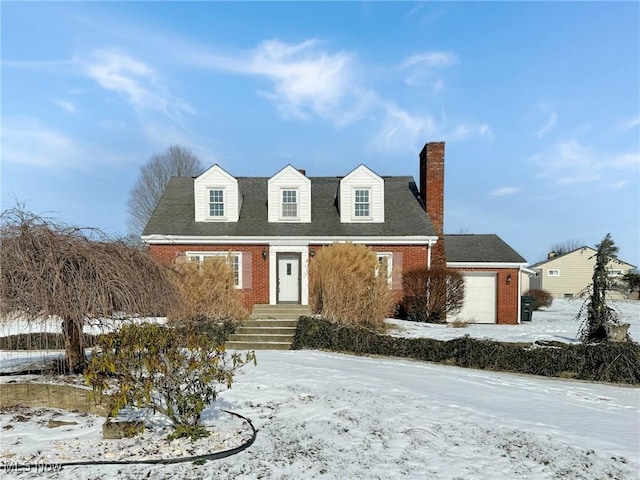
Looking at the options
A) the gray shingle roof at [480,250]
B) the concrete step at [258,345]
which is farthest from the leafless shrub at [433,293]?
the concrete step at [258,345]

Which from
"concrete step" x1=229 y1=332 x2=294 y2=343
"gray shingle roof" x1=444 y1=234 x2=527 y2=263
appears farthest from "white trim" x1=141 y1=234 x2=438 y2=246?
"concrete step" x1=229 y1=332 x2=294 y2=343

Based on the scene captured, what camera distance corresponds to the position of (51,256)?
17.1 feet

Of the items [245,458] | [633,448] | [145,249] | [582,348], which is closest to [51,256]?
[145,249]

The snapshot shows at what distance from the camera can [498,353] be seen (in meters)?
8.75

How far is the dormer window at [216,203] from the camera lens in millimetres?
17172

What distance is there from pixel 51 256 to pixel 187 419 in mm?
2854

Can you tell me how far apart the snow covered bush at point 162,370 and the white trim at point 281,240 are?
38.1 ft

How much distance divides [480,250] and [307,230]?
328 inches

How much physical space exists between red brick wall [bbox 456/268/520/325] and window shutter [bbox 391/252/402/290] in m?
4.74

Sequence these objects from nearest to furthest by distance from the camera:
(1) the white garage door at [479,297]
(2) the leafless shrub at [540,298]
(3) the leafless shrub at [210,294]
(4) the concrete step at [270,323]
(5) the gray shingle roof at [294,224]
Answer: (4) the concrete step at [270,323], (3) the leafless shrub at [210,294], (5) the gray shingle roof at [294,224], (1) the white garage door at [479,297], (2) the leafless shrub at [540,298]

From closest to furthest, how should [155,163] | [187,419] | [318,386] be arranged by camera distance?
[187,419] < [318,386] < [155,163]

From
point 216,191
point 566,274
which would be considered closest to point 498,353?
point 216,191

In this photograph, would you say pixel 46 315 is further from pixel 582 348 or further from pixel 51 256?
pixel 582 348

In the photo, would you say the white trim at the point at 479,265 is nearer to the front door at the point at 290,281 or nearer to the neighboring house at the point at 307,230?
the neighboring house at the point at 307,230
